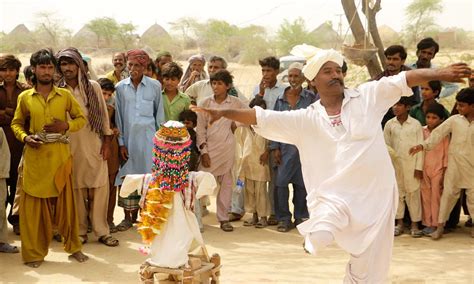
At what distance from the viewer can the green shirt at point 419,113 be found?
28.3 ft

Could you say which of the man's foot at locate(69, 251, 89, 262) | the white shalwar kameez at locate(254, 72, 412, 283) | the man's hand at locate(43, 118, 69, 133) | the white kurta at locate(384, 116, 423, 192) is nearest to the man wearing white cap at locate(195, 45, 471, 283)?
the white shalwar kameez at locate(254, 72, 412, 283)

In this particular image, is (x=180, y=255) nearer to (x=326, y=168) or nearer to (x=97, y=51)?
(x=326, y=168)

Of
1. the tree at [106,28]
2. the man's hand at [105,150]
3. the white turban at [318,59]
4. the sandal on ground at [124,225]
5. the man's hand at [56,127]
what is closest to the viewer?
the white turban at [318,59]

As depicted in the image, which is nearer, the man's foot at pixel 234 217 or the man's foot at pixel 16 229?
the man's foot at pixel 16 229

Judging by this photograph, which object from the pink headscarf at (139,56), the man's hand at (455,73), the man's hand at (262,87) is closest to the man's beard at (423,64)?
the man's hand at (262,87)

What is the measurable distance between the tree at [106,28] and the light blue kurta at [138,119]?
97.4 feet

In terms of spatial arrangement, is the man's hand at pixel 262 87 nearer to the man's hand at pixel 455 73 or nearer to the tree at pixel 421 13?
the man's hand at pixel 455 73

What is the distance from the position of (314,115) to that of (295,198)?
3908mm

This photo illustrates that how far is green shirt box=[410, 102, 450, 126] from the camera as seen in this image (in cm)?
862

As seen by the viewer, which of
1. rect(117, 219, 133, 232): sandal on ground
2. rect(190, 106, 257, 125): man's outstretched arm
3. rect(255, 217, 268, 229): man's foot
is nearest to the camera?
rect(190, 106, 257, 125): man's outstretched arm

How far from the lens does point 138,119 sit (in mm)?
8359

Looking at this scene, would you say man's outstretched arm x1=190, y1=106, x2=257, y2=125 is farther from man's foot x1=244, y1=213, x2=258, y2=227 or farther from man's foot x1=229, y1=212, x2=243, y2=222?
man's foot x1=229, y1=212, x2=243, y2=222

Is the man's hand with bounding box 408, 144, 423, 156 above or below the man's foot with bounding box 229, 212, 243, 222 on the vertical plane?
above

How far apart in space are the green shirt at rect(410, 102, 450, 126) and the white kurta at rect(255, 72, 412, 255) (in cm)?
375
